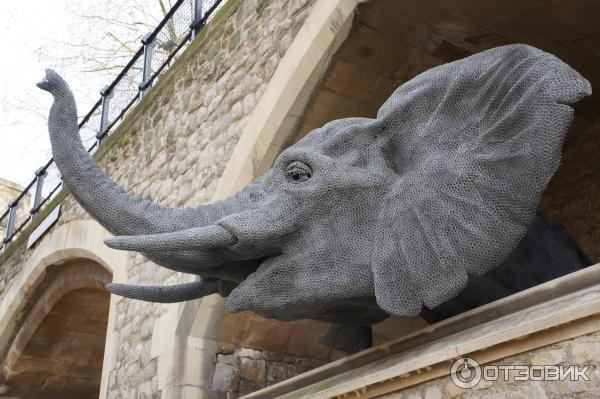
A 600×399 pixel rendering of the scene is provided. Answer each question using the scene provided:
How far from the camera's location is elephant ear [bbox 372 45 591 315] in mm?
2801

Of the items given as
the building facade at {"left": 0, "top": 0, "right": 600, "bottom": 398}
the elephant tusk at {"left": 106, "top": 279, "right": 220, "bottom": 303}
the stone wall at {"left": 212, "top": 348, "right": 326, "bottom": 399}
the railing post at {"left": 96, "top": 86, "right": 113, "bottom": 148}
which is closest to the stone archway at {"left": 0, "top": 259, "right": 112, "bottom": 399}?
the building facade at {"left": 0, "top": 0, "right": 600, "bottom": 398}

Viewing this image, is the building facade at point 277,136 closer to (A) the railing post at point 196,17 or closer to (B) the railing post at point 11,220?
(A) the railing post at point 196,17

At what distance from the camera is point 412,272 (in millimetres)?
2889

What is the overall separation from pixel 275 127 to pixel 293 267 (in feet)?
5.75

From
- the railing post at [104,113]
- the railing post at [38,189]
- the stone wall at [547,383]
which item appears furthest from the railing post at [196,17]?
the stone wall at [547,383]

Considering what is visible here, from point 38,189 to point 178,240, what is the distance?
6.85 metres

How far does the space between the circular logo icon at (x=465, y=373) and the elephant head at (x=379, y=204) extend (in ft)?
1.24

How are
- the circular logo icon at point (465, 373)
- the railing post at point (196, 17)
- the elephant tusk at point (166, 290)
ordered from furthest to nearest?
the railing post at point (196, 17) → the elephant tusk at point (166, 290) → the circular logo icon at point (465, 373)

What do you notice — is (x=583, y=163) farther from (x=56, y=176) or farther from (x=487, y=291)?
(x=56, y=176)

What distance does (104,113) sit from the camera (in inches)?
311

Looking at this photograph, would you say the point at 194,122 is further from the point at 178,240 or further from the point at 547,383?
the point at 547,383

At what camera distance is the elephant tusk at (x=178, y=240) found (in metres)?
2.88

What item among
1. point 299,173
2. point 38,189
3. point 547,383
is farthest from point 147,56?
point 547,383

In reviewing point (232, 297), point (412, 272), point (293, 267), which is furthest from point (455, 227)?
point (232, 297)
